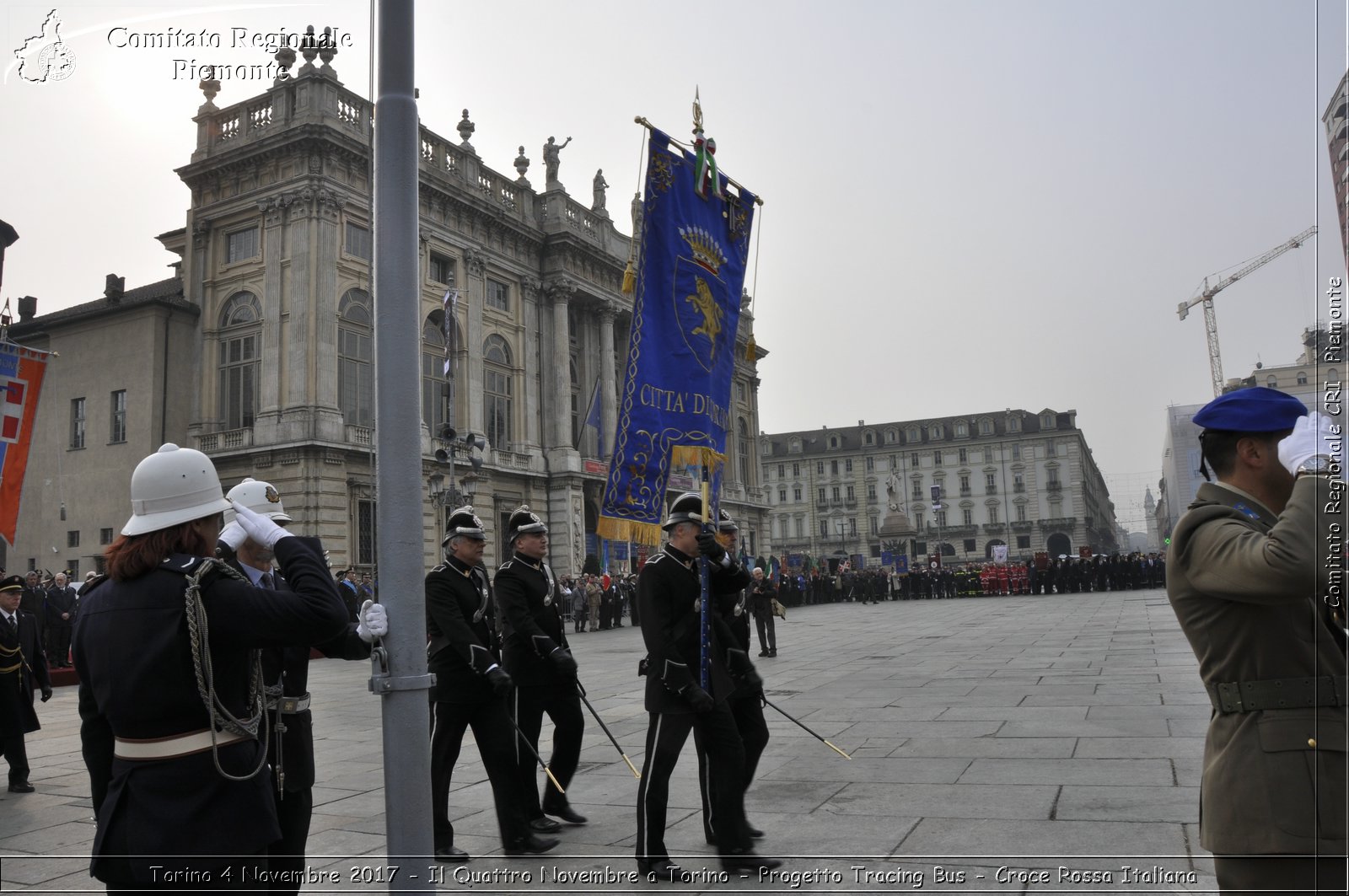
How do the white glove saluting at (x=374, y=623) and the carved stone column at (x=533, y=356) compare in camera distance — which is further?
the carved stone column at (x=533, y=356)

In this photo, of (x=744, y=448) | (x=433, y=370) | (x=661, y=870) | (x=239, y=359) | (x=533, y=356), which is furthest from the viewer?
(x=744, y=448)

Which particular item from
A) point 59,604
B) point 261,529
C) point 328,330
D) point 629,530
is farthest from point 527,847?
point 328,330

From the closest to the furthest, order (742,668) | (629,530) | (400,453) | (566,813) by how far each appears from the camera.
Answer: (400,453) → (742,668) → (566,813) → (629,530)

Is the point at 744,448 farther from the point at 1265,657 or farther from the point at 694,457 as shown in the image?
the point at 1265,657

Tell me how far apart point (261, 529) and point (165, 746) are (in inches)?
27.9

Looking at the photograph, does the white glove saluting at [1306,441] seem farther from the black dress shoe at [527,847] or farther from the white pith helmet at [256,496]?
the black dress shoe at [527,847]

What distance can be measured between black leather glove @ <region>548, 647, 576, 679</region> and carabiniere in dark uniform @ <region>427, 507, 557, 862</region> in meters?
0.39

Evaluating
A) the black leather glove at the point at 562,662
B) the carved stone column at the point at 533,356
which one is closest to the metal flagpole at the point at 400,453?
the black leather glove at the point at 562,662

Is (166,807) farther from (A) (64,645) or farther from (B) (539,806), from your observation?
(A) (64,645)

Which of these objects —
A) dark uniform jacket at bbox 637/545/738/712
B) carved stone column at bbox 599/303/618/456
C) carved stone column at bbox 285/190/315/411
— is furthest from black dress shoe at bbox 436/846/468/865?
carved stone column at bbox 599/303/618/456

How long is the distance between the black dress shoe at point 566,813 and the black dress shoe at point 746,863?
1461mm

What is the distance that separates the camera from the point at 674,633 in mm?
5543

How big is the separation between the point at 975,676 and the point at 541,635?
27.5 ft

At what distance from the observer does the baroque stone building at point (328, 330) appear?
96.8 feet
